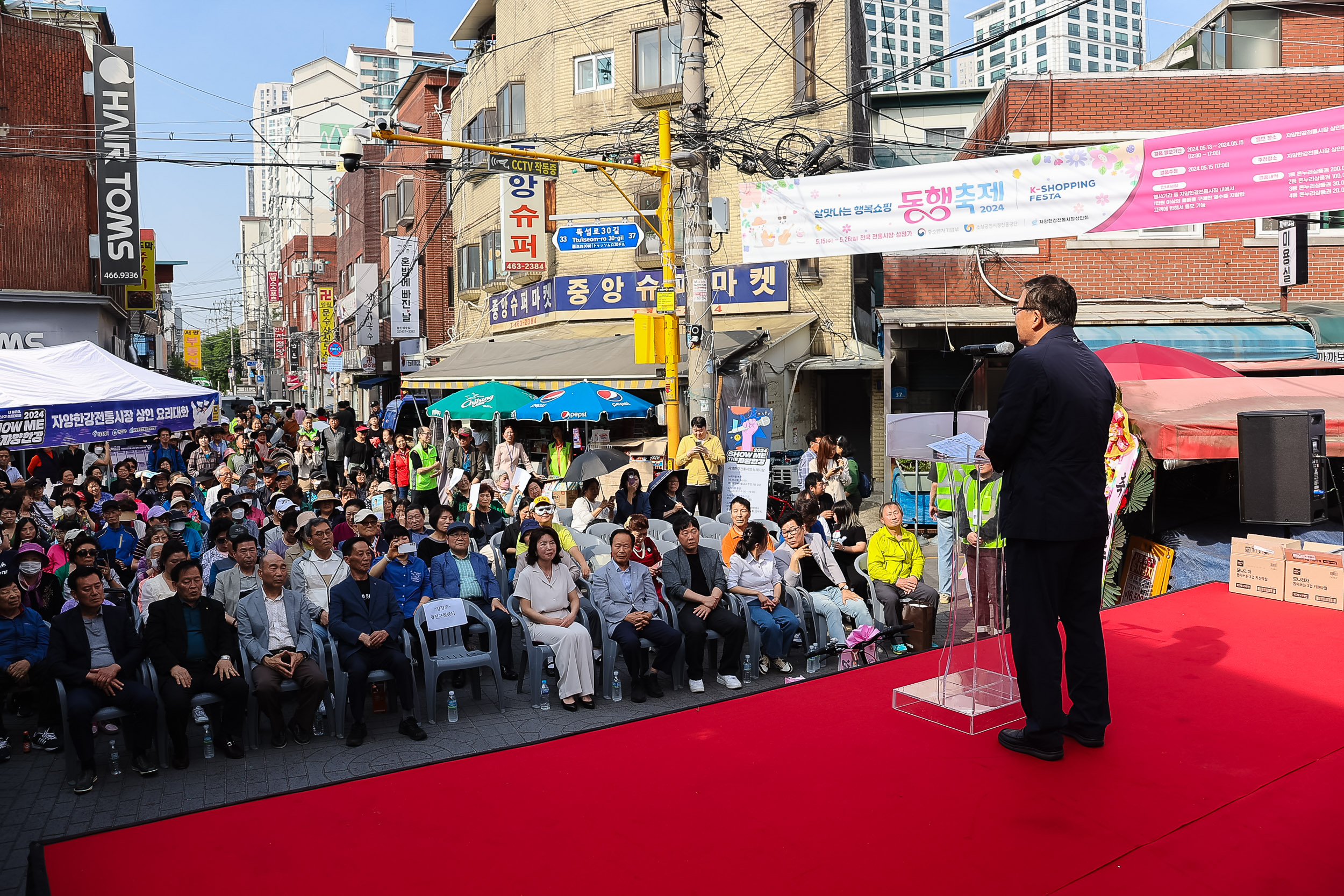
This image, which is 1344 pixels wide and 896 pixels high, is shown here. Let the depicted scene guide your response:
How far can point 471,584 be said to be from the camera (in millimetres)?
8320

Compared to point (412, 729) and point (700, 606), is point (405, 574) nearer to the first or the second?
point (412, 729)

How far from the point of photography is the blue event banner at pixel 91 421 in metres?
9.63

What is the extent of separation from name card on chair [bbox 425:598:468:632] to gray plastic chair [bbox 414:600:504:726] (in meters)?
0.07

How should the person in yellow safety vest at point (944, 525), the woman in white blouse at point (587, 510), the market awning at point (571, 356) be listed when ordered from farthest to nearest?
the market awning at point (571, 356)
the woman in white blouse at point (587, 510)
the person in yellow safety vest at point (944, 525)

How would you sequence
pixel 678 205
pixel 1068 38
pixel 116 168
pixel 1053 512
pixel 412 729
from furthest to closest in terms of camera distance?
pixel 1068 38
pixel 116 168
pixel 678 205
pixel 412 729
pixel 1053 512

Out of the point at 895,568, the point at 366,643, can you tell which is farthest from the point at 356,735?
the point at 895,568

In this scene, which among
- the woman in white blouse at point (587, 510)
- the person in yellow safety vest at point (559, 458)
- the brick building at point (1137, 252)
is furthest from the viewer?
the brick building at point (1137, 252)

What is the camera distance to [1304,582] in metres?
6.08

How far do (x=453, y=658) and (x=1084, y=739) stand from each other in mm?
4862

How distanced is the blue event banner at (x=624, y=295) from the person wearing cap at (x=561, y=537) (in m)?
8.62

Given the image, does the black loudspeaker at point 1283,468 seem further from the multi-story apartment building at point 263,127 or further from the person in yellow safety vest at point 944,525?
the multi-story apartment building at point 263,127

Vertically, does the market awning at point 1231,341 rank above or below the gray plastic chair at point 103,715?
above

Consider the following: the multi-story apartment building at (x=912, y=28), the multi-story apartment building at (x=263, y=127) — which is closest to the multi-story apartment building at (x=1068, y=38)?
the multi-story apartment building at (x=912, y=28)

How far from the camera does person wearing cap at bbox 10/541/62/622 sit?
7547 mm
